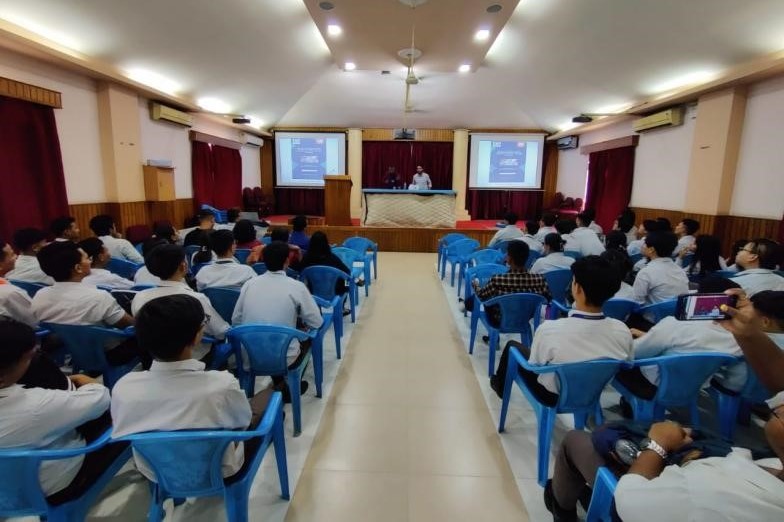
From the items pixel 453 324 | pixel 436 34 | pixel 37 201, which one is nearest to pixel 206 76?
pixel 37 201

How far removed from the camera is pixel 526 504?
65.3 inches

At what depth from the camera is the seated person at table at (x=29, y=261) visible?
262 cm

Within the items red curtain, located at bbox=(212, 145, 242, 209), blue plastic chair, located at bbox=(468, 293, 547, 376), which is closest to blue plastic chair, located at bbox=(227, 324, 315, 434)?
blue plastic chair, located at bbox=(468, 293, 547, 376)

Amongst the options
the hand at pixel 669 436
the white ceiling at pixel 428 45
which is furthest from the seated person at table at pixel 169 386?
the white ceiling at pixel 428 45

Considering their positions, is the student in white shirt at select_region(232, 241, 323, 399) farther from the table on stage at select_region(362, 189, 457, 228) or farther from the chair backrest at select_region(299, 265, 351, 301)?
the table on stage at select_region(362, 189, 457, 228)

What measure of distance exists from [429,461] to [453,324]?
1.97 meters

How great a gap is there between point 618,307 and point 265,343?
2.35 meters

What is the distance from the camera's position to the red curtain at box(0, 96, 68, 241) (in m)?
3.96

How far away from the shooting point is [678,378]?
66.8 inches

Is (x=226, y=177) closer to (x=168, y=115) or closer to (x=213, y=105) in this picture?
(x=213, y=105)

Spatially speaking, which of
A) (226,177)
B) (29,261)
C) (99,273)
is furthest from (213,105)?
(99,273)

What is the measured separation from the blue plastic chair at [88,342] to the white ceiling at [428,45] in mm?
3705

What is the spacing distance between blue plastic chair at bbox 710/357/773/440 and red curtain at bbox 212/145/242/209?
8.60 meters

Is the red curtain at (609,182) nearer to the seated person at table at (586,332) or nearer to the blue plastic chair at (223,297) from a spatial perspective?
the seated person at table at (586,332)
